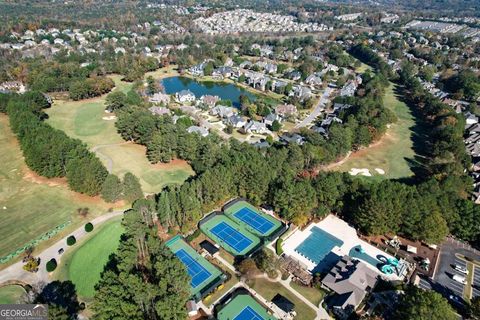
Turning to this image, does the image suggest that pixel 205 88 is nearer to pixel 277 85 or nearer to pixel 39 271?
pixel 277 85

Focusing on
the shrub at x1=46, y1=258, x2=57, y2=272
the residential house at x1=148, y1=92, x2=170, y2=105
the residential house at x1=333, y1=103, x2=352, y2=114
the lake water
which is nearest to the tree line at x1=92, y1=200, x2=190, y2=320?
the shrub at x1=46, y1=258, x2=57, y2=272

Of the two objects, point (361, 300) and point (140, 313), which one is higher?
point (140, 313)

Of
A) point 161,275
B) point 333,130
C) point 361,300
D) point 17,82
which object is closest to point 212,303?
point 161,275

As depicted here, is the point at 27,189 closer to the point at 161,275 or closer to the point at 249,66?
the point at 161,275

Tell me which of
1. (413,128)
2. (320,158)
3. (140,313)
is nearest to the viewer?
(140,313)

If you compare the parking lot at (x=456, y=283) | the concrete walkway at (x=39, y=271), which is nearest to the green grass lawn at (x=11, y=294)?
the concrete walkway at (x=39, y=271)

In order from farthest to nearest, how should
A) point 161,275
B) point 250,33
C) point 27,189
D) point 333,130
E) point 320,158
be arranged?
point 250,33 → point 333,130 → point 320,158 → point 27,189 → point 161,275

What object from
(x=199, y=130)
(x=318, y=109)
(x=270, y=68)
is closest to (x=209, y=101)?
(x=199, y=130)

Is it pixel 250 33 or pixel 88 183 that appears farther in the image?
pixel 250 33
